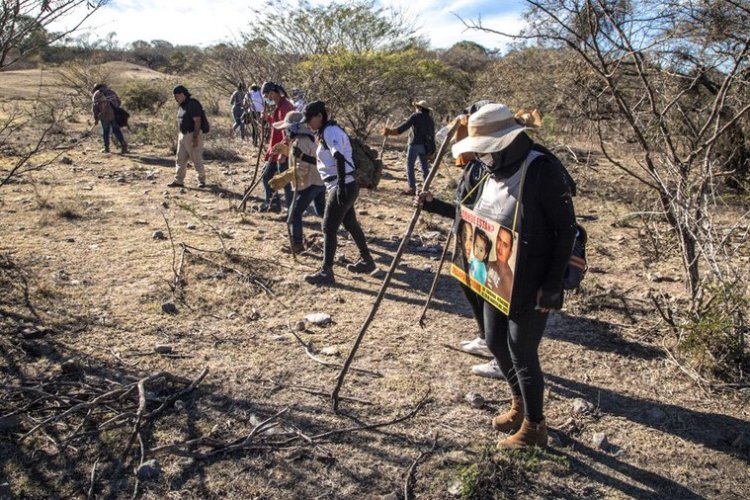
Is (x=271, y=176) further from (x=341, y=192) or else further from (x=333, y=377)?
(x=333, y=377)

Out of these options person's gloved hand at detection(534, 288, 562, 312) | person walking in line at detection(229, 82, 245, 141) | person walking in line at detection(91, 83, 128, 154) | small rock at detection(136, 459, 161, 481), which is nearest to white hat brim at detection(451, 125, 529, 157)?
person's gloved hand at detection(534, 288, 562, 312)

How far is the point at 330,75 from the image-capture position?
1120 centimetres

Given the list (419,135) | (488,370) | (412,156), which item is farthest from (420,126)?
(488,370)

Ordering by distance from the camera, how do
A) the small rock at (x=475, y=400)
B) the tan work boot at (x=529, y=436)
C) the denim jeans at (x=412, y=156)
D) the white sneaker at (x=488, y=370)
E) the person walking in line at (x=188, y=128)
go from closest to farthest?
the tan work boot at (x=529, y=436), the small rock at (x=475, y=400), the white sneaker at (x=488, y=370), the person walking in line at (x=188, y=128), the denim jeans at (x=412, y=156)

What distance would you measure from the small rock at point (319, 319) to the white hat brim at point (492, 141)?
2225 millimetres

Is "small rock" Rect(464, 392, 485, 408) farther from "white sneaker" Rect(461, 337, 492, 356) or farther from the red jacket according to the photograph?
the red jacket

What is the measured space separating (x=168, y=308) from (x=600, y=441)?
3.32 m

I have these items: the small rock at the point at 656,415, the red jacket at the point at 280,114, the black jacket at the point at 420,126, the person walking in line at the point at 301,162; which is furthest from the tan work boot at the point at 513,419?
the black jacket at the point at 420,126

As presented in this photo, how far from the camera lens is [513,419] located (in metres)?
3.02

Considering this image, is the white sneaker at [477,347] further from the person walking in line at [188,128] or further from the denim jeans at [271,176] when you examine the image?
the person walking in line at [188,128]

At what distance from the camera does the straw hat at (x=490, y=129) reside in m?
2.50

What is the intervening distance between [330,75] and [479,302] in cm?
910

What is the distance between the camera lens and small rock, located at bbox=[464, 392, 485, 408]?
10.8ft

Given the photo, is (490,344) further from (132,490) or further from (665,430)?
(132,490)
